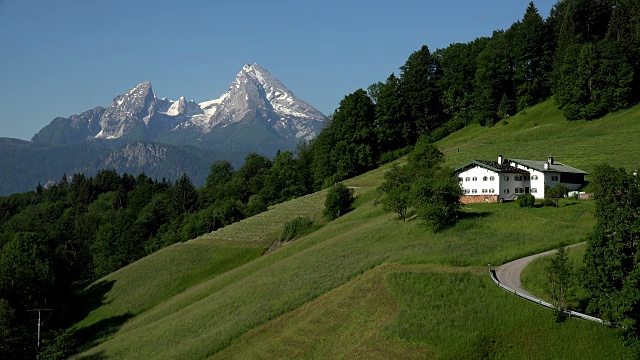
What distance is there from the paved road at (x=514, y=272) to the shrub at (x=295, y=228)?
4143 cm

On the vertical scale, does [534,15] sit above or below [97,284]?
above

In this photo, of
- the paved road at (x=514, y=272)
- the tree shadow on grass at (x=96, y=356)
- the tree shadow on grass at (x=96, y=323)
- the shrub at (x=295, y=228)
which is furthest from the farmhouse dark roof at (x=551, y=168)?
the tree shadow on grass at (x=96, y=356)

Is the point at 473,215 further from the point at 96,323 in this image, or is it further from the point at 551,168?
the point at 96,323

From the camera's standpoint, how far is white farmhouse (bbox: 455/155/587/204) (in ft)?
231

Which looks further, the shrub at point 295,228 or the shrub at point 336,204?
the shrub at point 336,204

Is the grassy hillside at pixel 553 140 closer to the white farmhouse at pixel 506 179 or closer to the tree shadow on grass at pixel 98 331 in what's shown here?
the white farmhouse at pixel 506 179

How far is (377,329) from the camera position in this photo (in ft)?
117

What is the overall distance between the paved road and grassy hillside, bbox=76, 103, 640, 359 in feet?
3.35

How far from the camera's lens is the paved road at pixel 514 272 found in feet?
125

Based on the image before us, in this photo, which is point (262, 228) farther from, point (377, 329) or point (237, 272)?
point (377, 329)

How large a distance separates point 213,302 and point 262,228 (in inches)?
1332

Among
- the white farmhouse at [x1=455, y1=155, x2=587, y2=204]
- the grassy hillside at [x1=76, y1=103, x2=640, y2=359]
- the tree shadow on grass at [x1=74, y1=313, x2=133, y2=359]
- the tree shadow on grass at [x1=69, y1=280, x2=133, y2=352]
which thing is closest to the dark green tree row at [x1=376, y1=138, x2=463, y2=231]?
the grassy hillside at [x1=76, y1=103, x2=640, y2=359]

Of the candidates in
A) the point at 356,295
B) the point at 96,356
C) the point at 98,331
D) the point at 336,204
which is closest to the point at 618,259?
the point at 356,295

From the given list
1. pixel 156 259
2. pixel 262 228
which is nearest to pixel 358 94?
pixel 262 228
